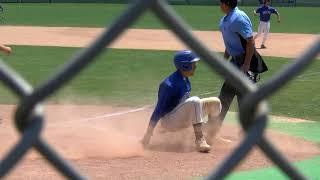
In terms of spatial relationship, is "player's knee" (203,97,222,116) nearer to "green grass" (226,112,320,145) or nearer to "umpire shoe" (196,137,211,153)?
"umpire shoe" (196,137,211,153)

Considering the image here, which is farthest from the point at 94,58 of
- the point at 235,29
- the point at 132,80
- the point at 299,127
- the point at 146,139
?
the point at 132,80

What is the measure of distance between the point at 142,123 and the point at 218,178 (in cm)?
627

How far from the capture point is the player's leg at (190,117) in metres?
5.88

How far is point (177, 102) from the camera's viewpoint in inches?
237

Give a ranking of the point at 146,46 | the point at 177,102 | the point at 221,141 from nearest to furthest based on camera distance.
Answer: the point at 177,102 < the point at 221,141 < the point at 146,46

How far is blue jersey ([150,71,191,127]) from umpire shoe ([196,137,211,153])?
40cm

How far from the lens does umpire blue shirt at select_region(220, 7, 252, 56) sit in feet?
21.0

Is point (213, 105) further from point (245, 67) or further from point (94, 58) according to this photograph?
point (94, 58)

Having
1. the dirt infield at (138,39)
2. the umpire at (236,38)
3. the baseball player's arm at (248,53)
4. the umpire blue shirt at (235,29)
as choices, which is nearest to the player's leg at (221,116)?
the umpire at (236,38)

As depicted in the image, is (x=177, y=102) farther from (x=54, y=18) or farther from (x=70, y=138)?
(x=54, y=18)

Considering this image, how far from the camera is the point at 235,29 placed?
252 inches

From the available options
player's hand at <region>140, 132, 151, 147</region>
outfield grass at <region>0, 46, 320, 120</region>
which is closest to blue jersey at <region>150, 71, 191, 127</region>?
player's hand at <region>140, 132, 151, 147</region>

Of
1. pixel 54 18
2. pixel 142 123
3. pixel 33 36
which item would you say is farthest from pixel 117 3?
pixel 142 123

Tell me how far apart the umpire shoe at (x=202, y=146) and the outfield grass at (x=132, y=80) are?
71.5 inches
